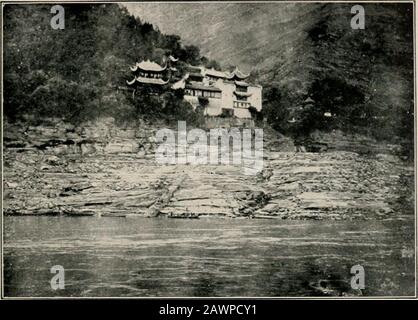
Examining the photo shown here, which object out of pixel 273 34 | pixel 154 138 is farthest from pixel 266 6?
pixel 154 138

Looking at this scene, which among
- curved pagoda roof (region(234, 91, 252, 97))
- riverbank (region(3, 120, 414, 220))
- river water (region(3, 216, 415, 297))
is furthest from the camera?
curved pagoda roof (region(234, 91, 252, 97))

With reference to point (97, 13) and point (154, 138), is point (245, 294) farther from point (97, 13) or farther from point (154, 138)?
point (97, 13)

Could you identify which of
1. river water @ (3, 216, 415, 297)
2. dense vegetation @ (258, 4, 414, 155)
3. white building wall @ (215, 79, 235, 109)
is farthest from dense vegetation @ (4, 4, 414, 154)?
river water @ (3, 216, 415, 297)

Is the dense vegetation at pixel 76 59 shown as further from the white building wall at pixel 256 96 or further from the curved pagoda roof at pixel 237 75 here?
the white building wall at pixel 256 96

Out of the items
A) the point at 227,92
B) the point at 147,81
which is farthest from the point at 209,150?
the point at 147,81

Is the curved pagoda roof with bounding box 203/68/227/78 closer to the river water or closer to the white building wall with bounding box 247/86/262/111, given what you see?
the white building wall with bounding box 247/86/262/111

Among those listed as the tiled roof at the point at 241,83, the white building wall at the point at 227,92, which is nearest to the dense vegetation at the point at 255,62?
the tiled roof at the point at 241,83

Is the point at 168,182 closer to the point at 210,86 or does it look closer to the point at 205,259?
the point at 205,259
